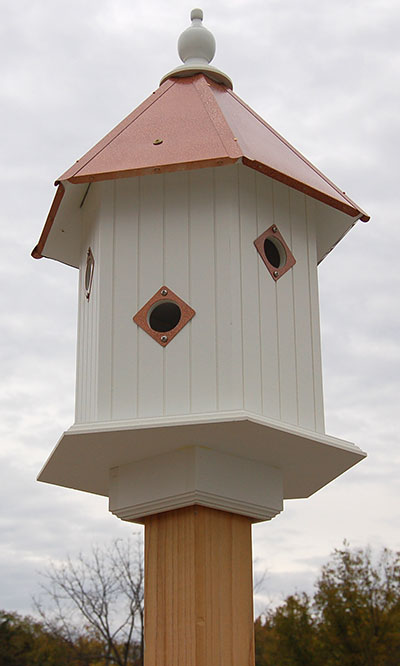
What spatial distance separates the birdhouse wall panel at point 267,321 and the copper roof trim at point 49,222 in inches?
44.1

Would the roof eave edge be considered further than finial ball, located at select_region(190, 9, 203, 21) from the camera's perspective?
No

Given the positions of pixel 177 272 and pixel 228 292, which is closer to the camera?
pixel 228 292

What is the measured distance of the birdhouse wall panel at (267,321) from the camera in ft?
14.8

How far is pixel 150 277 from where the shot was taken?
469 centimetres

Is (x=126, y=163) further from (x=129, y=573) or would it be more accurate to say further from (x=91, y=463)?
(x=129, y=573)

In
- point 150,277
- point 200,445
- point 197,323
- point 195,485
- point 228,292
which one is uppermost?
point 150,277

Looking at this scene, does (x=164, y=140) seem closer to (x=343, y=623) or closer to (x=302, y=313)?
(x=302, y=313)

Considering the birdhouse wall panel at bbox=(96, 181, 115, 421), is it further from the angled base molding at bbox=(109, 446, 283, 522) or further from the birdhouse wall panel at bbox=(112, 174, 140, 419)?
the angled base molding at bbox=(109, 446, 283, 522)

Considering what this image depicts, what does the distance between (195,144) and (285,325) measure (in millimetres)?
1079

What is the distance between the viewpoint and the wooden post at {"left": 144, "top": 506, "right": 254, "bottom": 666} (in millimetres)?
4477

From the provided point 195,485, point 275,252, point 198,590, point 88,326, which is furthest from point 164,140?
point 198,590

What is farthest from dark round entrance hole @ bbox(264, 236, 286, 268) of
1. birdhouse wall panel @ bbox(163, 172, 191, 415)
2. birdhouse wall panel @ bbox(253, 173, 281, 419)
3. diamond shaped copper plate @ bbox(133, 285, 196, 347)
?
diamond shaped copper plate @ bbox(133, 285, 196, 347)

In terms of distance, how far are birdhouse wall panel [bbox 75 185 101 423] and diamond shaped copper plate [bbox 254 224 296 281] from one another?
0.94 meters

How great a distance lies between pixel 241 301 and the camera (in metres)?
4.58
